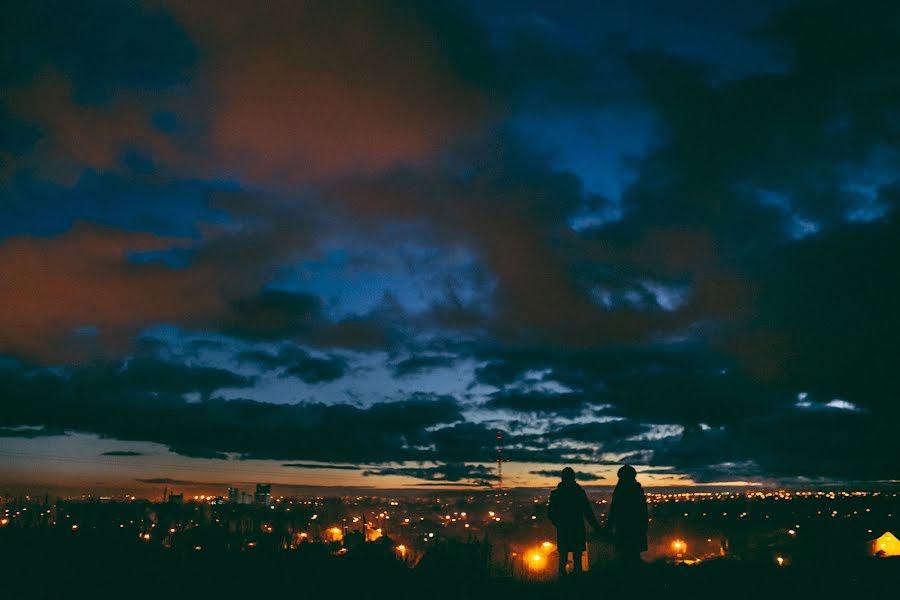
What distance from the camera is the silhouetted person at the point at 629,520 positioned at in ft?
51.5

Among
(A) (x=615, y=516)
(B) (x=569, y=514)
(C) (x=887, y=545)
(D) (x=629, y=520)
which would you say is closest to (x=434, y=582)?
(B) (x=569, y=514)

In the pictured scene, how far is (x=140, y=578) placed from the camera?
24.2m

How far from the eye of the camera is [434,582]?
18.2 m

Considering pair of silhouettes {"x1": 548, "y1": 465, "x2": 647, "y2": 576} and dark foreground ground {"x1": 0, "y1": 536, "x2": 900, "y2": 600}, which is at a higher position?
pair of silhouettes {"x1": 548, "y1": 465, "x2": 647, "y2": 576}

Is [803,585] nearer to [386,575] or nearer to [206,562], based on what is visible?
[386,575]

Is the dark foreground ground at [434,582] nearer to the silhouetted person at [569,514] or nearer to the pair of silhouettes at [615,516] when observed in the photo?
the pair of silhouettes at [615,516]

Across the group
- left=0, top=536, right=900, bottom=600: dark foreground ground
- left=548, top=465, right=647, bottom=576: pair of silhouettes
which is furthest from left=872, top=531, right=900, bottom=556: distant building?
left=548, top=465, right=647, bottom=576: pair of silhouettes

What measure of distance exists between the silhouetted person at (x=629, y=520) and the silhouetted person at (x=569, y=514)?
3.28 ft

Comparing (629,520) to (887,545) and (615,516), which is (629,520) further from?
(887,545)

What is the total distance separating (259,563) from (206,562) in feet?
9.77

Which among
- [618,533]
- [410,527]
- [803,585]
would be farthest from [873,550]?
[410,527]

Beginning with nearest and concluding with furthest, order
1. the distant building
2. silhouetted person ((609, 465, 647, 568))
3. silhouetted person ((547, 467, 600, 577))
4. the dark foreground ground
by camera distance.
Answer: silhouetted person ((609, 465, 647, 568)), the dark foreground ground, silhouetted person ((547, 467, 600, 577)), the distant building

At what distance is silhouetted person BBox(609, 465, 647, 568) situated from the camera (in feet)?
51.5

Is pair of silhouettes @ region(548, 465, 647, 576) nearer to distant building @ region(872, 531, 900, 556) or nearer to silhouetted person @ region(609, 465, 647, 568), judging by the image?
silhouetted person @ region(609, 465, 647, 568)
